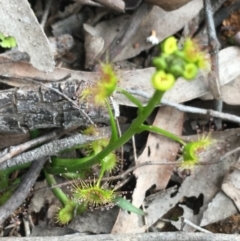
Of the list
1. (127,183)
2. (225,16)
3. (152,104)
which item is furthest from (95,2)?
(152,104)

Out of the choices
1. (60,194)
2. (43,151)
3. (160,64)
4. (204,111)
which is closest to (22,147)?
A: (43,151)

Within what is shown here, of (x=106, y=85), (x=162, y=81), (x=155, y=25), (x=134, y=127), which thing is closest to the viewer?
(x=162, y=81)

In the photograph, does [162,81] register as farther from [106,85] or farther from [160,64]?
[106,85]

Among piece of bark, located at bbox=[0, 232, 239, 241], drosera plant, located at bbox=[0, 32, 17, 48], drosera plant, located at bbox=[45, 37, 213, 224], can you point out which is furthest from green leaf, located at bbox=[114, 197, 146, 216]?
drosera plant, located at bbox=[0, 32, 17, 48]

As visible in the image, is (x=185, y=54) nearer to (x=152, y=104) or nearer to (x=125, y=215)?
(x=152, y=104)

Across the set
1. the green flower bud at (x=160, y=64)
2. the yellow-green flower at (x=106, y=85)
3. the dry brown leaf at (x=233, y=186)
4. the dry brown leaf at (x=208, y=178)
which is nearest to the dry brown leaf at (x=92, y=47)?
the dry brown leaf at (x=208, y=178)

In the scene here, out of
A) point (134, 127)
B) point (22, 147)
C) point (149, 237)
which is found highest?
point (134, 127)
